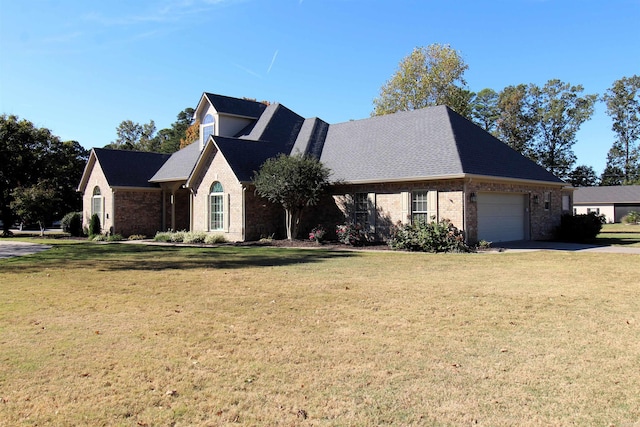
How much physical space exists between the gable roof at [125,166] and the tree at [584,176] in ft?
188

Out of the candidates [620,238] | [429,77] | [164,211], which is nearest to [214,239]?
[164,211]

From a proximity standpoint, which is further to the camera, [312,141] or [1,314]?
[312,141]

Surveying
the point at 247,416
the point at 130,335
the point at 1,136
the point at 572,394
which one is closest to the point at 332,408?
the point at 247,416

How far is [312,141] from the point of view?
25641 mm

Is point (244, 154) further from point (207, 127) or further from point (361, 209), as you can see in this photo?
point (207, 127)

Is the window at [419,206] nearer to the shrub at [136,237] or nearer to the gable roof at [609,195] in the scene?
the shrub at [136,237]

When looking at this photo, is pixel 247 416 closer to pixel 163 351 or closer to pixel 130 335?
pixel 163 351

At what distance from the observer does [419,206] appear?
19.5 meters

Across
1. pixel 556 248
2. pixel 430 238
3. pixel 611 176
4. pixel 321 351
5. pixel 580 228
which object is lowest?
pixel 321 351

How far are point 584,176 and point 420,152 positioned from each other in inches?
2289

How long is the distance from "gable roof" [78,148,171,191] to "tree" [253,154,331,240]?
37.7 feet

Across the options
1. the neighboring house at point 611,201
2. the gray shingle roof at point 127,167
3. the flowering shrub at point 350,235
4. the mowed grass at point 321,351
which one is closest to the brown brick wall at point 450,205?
the flowering shrub at point 350,235

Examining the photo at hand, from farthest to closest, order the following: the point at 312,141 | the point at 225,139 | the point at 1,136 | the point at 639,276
→ the point at 1,136 → the point at 312,141 → the point at 225,139 → the point at 639,276

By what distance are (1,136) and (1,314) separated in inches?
1261
